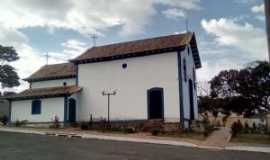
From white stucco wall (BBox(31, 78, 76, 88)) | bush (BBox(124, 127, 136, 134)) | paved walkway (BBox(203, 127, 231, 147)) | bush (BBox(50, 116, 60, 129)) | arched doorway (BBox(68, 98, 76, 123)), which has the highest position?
white stucco wall (BBox(31, 78, 76, 88))

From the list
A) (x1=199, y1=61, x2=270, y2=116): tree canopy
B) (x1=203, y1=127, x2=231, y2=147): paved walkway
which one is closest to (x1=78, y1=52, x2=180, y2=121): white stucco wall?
(x1=203, y1=127, x2=231, y2=147): paved walkway

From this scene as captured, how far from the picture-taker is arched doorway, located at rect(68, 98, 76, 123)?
2612cm

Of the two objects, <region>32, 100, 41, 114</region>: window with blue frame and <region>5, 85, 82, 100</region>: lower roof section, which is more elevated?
<region>5, 85, 82, 100</region>: lower roof section

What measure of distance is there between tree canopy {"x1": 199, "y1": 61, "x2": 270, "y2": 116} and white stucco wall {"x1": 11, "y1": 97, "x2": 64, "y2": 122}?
1655 cm

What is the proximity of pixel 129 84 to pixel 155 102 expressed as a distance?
2551 mm

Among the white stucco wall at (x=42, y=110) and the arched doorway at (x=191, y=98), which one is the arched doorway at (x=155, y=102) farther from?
the white stucco wall at (x=42, y=110)

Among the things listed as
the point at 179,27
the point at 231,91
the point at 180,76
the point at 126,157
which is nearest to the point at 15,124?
the point at 180,76

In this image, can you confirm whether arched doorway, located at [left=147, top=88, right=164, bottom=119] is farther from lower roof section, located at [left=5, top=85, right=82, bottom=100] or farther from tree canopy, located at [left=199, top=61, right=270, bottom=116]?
tree canopy, located at [left=199, top=61, right=270, bottom=116]

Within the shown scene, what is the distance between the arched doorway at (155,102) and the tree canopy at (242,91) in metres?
11.9

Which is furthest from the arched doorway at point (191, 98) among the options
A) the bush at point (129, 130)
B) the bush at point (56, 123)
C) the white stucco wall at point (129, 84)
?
the bush at point (56, 123)

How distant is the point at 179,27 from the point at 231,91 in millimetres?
10274

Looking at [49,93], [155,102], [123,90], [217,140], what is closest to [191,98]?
[155,102]

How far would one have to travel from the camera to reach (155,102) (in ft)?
79.2

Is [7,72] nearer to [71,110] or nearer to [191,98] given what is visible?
[71,110]
